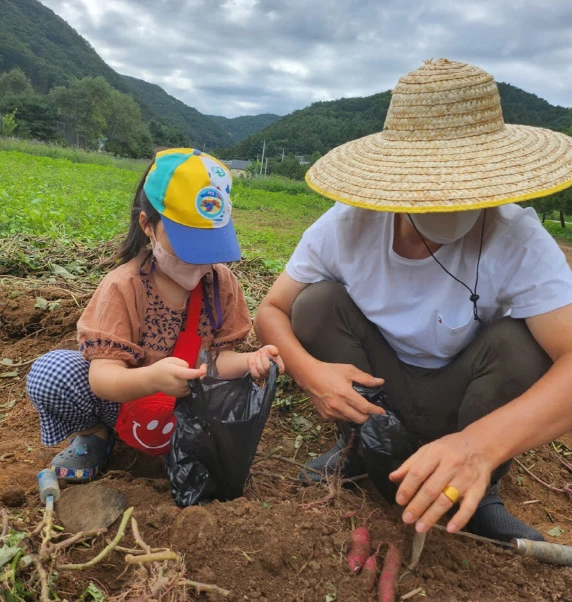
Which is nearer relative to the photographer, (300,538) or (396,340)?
(300,538)

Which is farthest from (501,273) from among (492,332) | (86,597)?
(86,597)

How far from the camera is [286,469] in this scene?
1822mm

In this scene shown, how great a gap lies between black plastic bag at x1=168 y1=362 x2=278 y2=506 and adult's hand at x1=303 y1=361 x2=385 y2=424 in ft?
0.50

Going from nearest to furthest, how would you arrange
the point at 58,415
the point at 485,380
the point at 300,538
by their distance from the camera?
the point at 300,538
the point at 485,380
the point at 58,415

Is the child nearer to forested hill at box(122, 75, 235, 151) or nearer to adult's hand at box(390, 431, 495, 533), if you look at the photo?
adult's hand at box(390, 431, 495, 533)

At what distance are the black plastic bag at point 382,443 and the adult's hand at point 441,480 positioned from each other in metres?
Answer: 0.32

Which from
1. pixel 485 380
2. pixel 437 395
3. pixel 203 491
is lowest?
pixel 203 491

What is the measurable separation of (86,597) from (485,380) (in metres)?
1.15

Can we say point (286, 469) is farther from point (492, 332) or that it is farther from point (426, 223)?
point (426, 223)

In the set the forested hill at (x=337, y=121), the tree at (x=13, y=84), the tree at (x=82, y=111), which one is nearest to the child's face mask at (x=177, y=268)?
the forested hill at (x=337, y=121)

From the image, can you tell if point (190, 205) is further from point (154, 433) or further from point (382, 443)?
point (382, 443)

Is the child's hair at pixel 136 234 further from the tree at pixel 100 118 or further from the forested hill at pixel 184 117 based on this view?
the forested hill at pixel 184 117

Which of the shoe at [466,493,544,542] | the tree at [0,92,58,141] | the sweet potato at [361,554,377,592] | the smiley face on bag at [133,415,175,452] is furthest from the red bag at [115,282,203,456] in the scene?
the tree at [0,92,58,141]

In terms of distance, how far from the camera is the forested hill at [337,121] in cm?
3616
